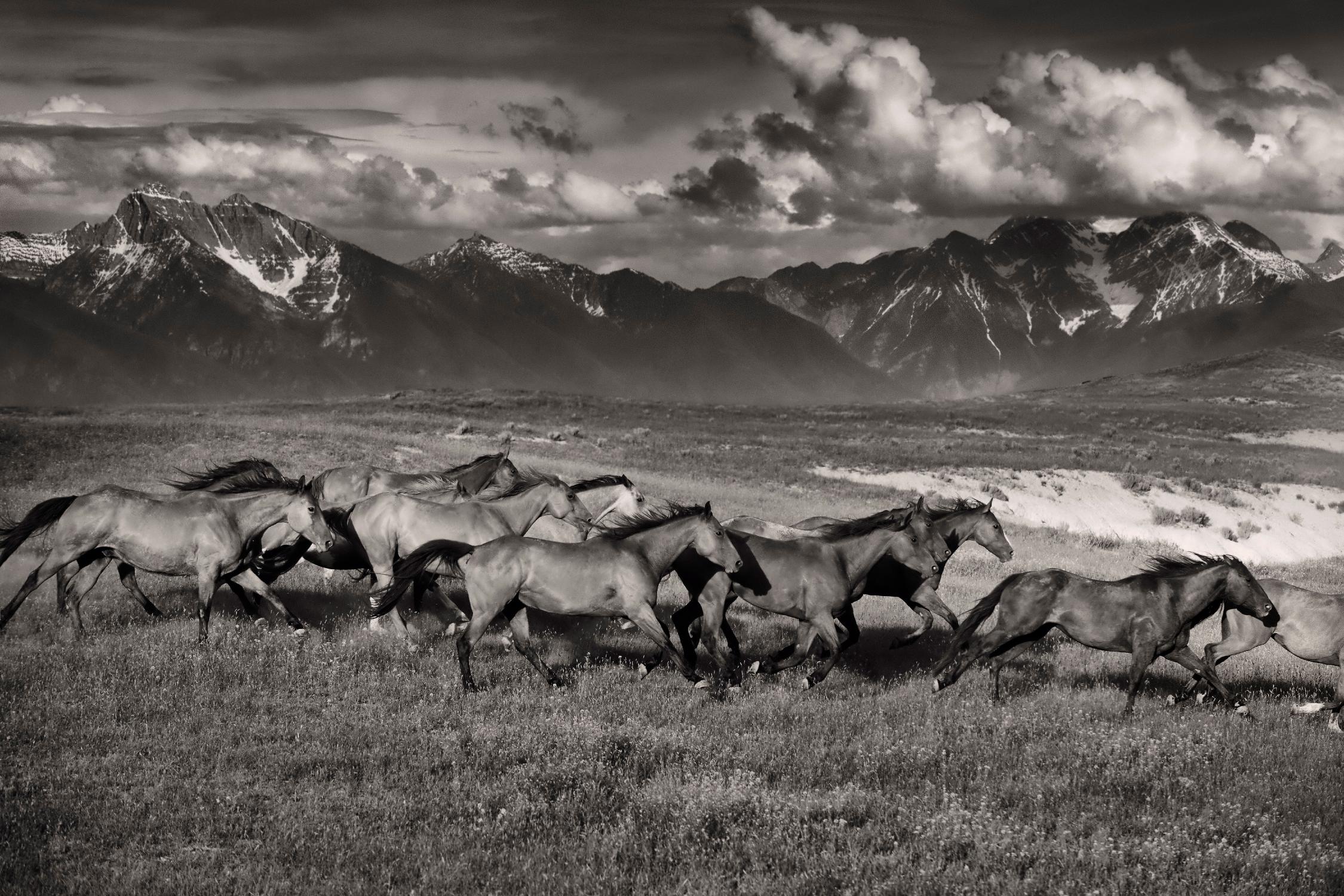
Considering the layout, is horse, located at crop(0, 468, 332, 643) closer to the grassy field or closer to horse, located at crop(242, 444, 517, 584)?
the grassy field

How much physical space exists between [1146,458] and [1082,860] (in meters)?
51.5

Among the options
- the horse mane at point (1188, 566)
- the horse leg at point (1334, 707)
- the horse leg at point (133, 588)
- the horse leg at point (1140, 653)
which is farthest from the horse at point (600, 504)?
the horse leg at point (1334, 707)

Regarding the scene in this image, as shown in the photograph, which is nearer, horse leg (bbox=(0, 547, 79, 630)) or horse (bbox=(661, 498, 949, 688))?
horse leg (bbox=(0, 547, 79, 630))

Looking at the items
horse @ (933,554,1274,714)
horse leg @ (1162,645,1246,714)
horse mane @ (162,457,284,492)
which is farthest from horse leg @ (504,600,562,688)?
horse leg @ (1162,645,1246,714)

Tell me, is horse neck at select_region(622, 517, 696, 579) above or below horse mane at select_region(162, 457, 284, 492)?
below

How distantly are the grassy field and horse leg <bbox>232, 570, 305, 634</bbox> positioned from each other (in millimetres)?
352

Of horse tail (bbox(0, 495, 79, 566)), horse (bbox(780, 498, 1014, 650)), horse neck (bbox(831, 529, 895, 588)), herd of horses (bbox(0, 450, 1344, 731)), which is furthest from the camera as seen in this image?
horse (bbox(780, 498, 1014, 650))

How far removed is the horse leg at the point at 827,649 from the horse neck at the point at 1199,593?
3981 millimetres

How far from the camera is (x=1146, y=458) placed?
178ft

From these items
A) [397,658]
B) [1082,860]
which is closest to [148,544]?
[397,658]

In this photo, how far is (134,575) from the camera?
49.5 ft

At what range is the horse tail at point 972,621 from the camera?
40.9 feet

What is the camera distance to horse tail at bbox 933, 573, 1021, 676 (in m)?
12.5

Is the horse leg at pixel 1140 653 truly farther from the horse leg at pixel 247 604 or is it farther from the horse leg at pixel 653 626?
the horse leg at pixel 247 604
